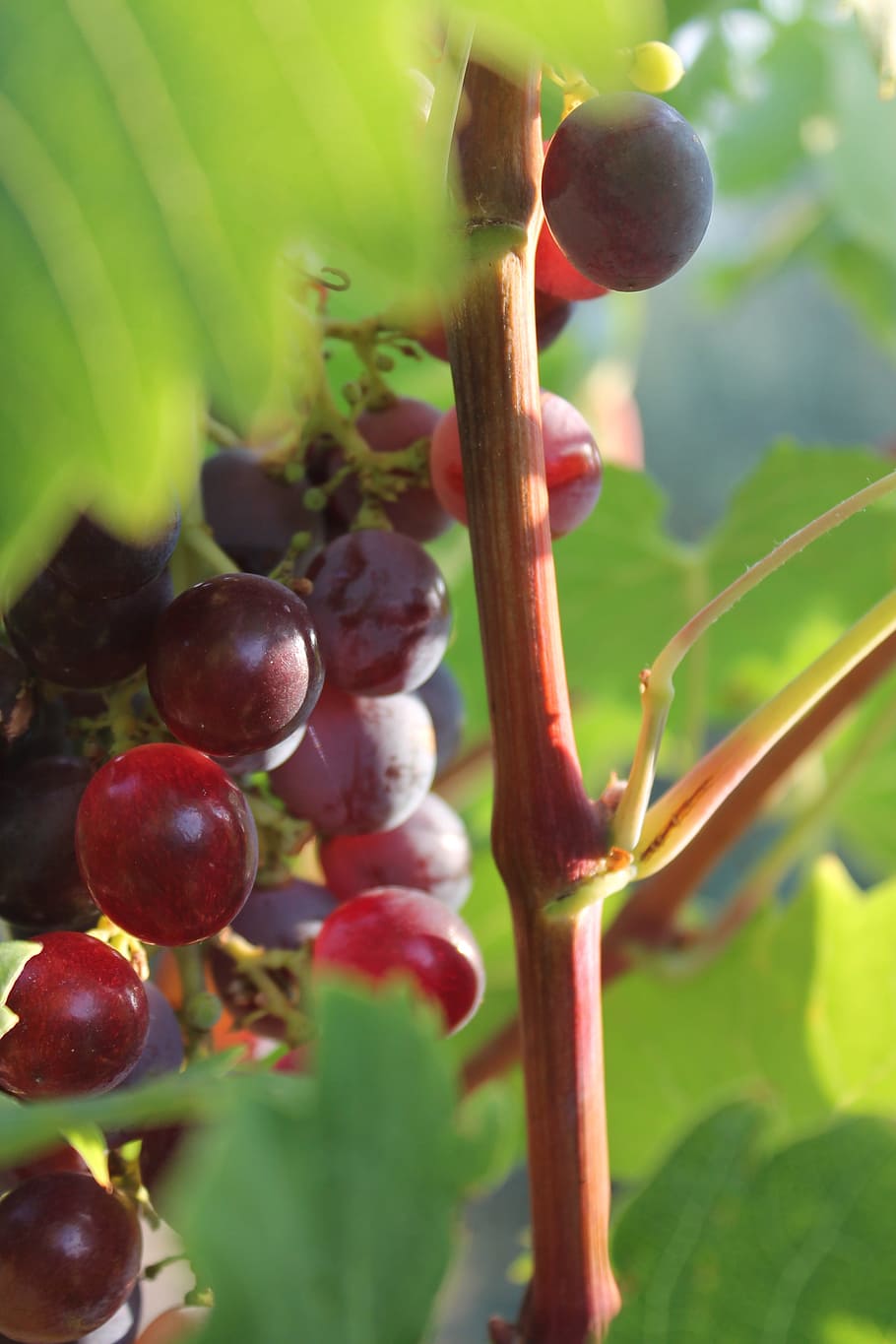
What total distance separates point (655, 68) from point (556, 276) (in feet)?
0.18

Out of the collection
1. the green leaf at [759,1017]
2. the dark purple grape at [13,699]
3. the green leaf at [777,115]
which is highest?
the dark purple grape at [13,699]

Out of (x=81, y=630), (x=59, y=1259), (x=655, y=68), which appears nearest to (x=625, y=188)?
(x=655, y=68)

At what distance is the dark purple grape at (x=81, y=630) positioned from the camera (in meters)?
0.32

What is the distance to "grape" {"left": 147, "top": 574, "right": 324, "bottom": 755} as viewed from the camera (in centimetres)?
30

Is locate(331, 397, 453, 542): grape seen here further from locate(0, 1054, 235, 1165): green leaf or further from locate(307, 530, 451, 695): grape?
locate(0, 1054, 235, 1165): green leaf

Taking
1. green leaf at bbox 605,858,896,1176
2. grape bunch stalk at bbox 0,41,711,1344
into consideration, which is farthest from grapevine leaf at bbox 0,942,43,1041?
green leaf at bbox 605,858,896,1176

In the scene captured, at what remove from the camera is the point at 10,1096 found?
0.98 feet

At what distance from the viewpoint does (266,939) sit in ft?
1.25

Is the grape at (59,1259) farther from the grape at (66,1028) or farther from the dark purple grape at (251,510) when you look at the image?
the dark purple grape at (251,510)

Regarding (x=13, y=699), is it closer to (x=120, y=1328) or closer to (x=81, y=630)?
(x=81, y=630)

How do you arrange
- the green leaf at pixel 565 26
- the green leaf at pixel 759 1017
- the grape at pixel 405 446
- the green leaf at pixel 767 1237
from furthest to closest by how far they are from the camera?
the green leaf at pixel 759 1017 → the grape at pixel 405 446 → the green leaf at pixel 767 1237 → the green leaf at pixel 565 26

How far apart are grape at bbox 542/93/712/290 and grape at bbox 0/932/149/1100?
7.7 inches

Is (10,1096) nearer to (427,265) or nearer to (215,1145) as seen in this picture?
(215,1145)

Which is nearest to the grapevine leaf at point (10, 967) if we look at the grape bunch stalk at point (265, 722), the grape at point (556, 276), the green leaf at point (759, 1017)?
the grape bunch stalk at point (265, 722)
